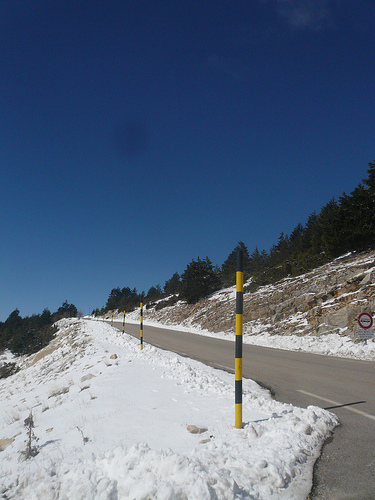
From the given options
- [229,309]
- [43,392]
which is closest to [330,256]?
[229,309]

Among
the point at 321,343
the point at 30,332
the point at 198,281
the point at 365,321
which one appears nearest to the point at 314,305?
the point at 321,343

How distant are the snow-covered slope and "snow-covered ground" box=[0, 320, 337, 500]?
9942mm

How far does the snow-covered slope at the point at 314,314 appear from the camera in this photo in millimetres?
16031

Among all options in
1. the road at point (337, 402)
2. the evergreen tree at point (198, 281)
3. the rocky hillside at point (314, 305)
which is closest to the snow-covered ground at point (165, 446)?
the road at point (337, 402)

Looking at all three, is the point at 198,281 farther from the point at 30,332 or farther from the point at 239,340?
the point at 239,340

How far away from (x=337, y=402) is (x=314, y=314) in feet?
49.0

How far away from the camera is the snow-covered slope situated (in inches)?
631

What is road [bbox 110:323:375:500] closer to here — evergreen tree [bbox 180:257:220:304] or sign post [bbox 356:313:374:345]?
sign post [bbox 356:313:374:345]

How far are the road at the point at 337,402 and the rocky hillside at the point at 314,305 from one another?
6.41 meters

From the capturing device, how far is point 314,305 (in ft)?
70.4

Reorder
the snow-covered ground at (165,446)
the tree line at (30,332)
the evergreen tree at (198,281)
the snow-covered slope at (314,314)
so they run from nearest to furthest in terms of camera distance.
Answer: the snow-covered ground at (165,446), the snow-covered slope at (314,314), the tree line at (30,332), the evergreen tree at (198,281)

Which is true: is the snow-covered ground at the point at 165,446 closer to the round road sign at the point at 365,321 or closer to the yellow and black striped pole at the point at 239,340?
the yellow and black striped pole at the point at 239,340

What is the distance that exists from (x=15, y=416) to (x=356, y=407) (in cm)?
761

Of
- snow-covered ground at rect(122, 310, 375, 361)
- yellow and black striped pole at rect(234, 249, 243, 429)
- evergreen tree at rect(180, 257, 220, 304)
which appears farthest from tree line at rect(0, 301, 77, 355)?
yellow and black striped pole at rect(234, 249, 243, 429)
